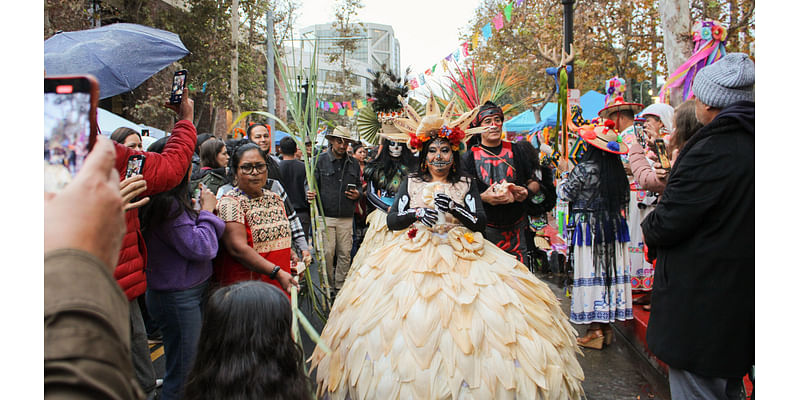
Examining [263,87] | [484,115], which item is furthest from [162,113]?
[484,115]

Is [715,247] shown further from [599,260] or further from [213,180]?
[213,180]

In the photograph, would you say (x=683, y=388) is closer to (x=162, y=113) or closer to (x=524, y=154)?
(x=524, y=154)

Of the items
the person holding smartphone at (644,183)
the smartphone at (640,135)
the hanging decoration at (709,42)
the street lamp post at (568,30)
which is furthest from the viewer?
the street lamp post at (568,30)

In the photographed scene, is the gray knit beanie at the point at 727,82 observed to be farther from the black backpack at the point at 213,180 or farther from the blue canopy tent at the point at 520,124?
the blue canopy tent at the point at 520,124

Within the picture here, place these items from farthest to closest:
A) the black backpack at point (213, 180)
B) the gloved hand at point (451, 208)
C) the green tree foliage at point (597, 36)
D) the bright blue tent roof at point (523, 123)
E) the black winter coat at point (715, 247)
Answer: the bright blue tent roof at point (523, 123) < the green tree foliage at point (597, 36) < the black backpack at point (213, 180) < the gloved hand at point (451, 208) < the black winter coat at point (715, 247)

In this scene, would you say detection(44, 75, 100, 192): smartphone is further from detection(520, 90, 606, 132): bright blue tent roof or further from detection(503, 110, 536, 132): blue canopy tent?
detection(503, 110, 536, 132): blue canopy tent

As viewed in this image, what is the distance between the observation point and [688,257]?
2229 mm

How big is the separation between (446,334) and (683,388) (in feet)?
3.63

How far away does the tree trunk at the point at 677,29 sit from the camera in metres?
6.63

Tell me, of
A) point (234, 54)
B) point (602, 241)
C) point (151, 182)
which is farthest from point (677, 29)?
point (234, 54)

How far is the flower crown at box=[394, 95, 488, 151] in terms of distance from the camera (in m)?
3.34

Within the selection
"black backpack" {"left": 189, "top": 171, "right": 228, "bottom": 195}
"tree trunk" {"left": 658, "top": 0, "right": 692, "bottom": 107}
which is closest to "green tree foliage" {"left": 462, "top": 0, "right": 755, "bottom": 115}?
"tree trunk" {"left": 658, "top": 0, "right": 692, "bottom": 107}

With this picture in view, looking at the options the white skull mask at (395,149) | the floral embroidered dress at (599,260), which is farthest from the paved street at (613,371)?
the white skull mask at (395,149)

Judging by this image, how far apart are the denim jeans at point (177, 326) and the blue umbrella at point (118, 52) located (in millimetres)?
1120
